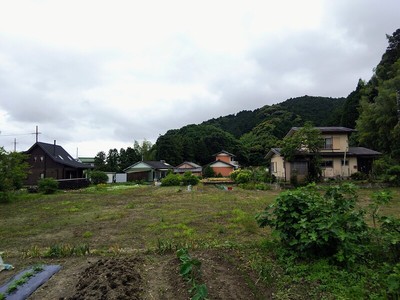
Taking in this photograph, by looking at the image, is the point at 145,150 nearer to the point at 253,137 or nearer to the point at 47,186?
the point at 253,137

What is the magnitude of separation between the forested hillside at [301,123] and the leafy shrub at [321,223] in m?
18.0

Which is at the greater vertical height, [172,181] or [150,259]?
[150,259]

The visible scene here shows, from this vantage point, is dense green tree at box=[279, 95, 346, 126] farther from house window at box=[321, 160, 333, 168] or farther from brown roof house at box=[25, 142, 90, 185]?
brown roof house at box=[25, 142, 90, 185]

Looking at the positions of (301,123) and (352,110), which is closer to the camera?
(352,110)

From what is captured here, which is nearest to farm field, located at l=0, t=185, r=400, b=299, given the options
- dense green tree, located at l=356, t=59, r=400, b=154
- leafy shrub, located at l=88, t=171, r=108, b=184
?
dense green tree, located at l=356, t=59, r=400, b=154

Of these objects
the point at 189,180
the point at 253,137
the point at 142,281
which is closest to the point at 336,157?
the point at 189,180

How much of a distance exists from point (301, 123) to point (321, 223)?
43871 mm

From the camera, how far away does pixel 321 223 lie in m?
3.38

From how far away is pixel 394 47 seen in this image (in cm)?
2769

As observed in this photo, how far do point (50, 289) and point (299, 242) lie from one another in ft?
9.58

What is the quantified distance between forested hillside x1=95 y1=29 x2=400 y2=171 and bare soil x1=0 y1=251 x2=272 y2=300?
18959 millimetres

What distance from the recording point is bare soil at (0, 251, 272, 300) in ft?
9.15

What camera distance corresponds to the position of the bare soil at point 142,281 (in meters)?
2.79

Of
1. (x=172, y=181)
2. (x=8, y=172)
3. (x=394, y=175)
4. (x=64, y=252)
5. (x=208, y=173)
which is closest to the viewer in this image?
(x=64, y=252)
